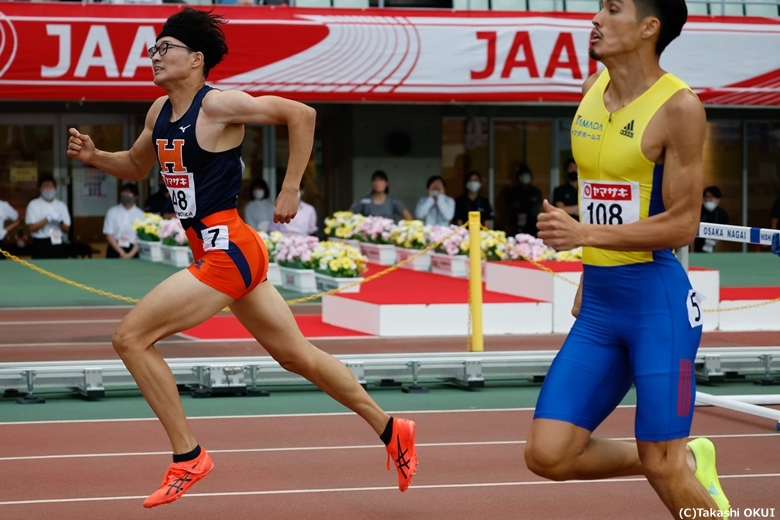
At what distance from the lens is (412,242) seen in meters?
18.9

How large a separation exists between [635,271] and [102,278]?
46.1 feet

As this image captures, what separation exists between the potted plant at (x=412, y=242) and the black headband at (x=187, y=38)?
12.5 metres

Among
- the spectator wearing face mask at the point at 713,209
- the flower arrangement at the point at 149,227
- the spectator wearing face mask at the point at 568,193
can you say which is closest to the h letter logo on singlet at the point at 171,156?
the flower arrangement at the point at 149,227

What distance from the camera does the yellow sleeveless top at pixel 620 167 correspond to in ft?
14.9

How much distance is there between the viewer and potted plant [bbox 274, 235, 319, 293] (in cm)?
1673

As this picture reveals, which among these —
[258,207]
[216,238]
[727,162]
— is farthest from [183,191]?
[727,162]

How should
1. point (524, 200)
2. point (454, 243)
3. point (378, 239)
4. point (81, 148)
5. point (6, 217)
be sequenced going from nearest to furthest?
1. point (81, 148)
2. point (454, 243)
3. point (378, 239)
4. point (6, 217)
5. point (524, 200)

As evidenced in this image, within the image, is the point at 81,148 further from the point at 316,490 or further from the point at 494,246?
the point at 494,246

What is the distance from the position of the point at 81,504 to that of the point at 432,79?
16.0 metres

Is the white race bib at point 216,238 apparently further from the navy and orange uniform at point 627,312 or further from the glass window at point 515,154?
the glass window at point 515,154

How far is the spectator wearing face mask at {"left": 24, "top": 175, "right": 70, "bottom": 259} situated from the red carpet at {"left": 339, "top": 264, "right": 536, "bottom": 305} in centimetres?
532

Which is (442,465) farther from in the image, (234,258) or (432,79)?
(432,79)

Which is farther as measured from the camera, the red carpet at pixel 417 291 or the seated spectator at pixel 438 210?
the seated spectator at pixel 438 210

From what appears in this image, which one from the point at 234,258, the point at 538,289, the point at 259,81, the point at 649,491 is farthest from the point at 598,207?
the point at 259,81
